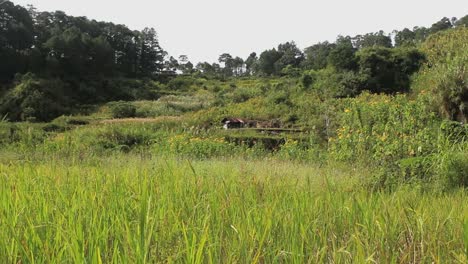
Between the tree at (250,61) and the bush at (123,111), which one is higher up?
the tree at (250,61)

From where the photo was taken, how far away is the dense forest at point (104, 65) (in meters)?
22.2

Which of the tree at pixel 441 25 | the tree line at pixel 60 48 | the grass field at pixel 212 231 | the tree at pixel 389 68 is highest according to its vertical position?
the tree at pixel 441 25

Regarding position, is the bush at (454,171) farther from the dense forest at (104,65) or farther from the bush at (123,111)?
the bush at (123,111)

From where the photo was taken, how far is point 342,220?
5.83 ft

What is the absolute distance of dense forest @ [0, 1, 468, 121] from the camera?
72.8 ft

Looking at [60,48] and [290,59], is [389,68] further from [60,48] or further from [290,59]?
[290,59]

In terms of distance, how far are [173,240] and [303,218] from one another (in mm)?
545

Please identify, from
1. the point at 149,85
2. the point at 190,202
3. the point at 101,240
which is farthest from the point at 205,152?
the point at 149,85

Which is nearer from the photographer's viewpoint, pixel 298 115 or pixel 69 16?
pixel 298 115

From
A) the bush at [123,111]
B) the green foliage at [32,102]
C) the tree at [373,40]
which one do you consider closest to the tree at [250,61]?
the tree at [373,40]

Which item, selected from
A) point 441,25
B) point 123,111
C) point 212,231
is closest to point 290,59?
point 441,25

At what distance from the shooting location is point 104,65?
47.1m

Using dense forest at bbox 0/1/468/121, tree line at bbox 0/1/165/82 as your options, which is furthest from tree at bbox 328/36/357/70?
tree line at bbox 0/1/165/82

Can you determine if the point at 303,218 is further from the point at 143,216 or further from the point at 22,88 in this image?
the point at 22,88
